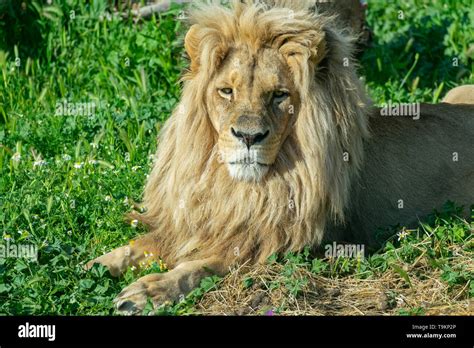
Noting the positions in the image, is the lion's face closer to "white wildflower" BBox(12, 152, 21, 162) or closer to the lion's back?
the lion's back

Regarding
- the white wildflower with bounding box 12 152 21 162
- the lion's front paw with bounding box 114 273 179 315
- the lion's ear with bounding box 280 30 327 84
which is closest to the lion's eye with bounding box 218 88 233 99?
the lion's ear with bounding box 280 30 327 84

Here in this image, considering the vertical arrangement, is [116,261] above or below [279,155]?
below

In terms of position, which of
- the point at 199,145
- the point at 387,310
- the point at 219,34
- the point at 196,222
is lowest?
the point at 387,310

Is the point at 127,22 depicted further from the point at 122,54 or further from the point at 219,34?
the point at 219,34

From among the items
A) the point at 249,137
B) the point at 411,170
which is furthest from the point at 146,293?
the point at 411,170

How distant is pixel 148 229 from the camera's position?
19.6ft

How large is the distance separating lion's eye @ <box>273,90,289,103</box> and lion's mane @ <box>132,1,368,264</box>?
79 millimetres

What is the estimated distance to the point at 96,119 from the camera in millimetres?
7504

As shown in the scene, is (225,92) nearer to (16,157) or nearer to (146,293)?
(146,293)

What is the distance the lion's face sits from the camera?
516cm

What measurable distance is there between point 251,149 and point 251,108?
0.69 feet

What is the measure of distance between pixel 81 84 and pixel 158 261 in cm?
292

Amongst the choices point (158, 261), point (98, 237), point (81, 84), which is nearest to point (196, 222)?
point (158, 261)

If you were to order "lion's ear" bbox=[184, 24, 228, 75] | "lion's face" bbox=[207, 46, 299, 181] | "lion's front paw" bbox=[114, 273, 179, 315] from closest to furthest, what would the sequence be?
"lion's front paw" bbox=[114, 273, 179, 315] → "lion's face" bbox=[207, 46, 299, 181] → "lion's ear" bbox=[184, 24, 228, 75]
